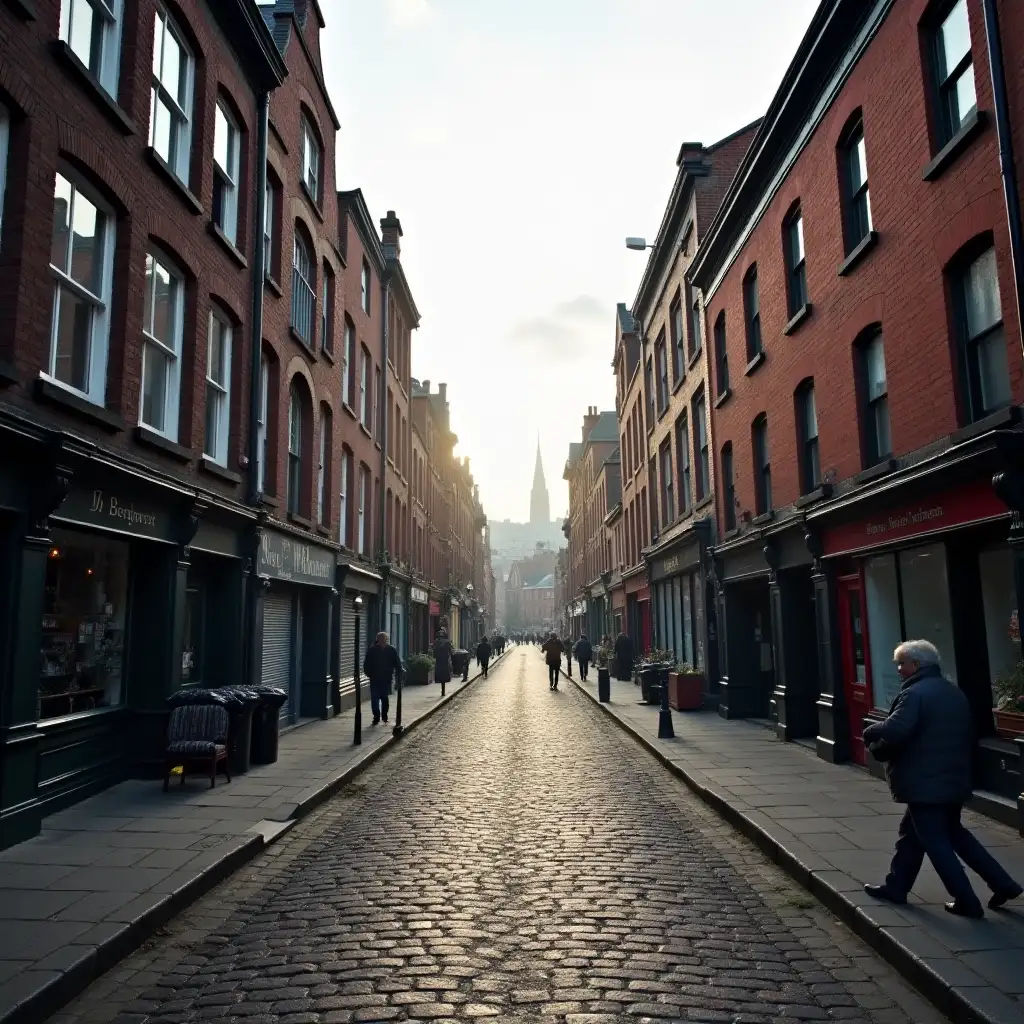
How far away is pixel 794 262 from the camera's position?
13938 mm

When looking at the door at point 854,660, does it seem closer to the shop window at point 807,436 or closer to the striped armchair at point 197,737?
the shop window at point 807,436

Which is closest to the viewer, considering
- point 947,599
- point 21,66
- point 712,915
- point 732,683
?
point 712,915

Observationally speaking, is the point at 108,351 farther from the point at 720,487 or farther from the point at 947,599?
the point at 720,487

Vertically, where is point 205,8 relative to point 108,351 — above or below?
above

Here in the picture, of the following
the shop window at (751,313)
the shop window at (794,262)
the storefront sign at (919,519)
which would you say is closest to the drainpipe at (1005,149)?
the storefront sign at (919,519)

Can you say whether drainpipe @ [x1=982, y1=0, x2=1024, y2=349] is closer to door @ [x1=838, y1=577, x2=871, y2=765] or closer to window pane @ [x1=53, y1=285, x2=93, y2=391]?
door @ [x1=838, y1=577, x2=871, y2=765]

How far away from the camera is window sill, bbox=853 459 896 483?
10.0 meters

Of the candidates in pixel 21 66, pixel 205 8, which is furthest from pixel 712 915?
pixel 205 8

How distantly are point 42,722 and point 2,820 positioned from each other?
1.56m

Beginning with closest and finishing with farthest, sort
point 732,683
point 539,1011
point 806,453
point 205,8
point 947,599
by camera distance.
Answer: point 539,1011, point 947,599, point 205,8, point 806,453, point 732,683

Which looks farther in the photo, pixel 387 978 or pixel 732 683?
pixel 732 683

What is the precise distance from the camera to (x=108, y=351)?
9516mm

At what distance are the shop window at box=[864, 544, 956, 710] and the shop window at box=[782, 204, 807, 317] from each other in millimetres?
4856

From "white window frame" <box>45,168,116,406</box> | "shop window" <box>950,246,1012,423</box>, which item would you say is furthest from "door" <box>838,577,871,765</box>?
"white window frame" <box>45,168,116,406</box>
